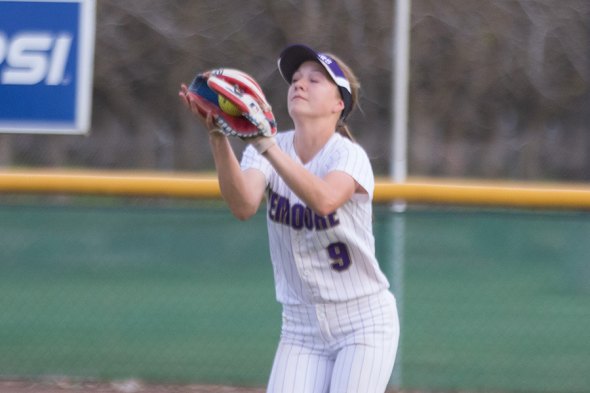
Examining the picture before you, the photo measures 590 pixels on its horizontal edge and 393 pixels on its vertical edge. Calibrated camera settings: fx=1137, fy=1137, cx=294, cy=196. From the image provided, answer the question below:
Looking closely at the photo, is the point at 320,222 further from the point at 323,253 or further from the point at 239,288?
the point at 239,288

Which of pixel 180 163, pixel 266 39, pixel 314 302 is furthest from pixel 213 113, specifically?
pixel 266 39

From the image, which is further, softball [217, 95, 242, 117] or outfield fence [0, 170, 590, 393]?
outfield fence [0, 170, 590, 393]

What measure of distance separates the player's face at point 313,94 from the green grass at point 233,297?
2.27 meters

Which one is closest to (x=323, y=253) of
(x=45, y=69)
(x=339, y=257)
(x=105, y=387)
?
(x=339, y=257)

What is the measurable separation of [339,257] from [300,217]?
19cm

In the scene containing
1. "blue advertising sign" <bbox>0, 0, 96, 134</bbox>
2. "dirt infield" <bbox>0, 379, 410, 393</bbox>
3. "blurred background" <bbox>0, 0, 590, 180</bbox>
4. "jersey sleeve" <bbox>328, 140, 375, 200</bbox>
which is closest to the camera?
"jersey sleeve" <bbox>328, 140, 375, 200</bbox>

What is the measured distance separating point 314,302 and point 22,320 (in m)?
2.75

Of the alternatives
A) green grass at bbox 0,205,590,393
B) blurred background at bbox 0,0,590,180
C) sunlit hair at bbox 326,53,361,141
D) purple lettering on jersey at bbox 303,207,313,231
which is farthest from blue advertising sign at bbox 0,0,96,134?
blurred background at bbox 0,0,590,180

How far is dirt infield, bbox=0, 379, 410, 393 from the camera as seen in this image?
5.77 meters

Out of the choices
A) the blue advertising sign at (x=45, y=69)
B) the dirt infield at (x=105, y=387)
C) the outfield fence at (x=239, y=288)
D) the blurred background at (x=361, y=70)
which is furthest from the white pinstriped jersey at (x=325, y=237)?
the blurred background at (x=361, y=70)

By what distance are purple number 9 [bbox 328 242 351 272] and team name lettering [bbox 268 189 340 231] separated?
0.09 meters

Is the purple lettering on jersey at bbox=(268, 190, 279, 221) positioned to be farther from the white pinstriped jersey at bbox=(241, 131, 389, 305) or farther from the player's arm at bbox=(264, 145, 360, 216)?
the player's arm at bbox=(264, 145, 360, 216)

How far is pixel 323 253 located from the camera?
3.58m

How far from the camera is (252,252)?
5883mm
